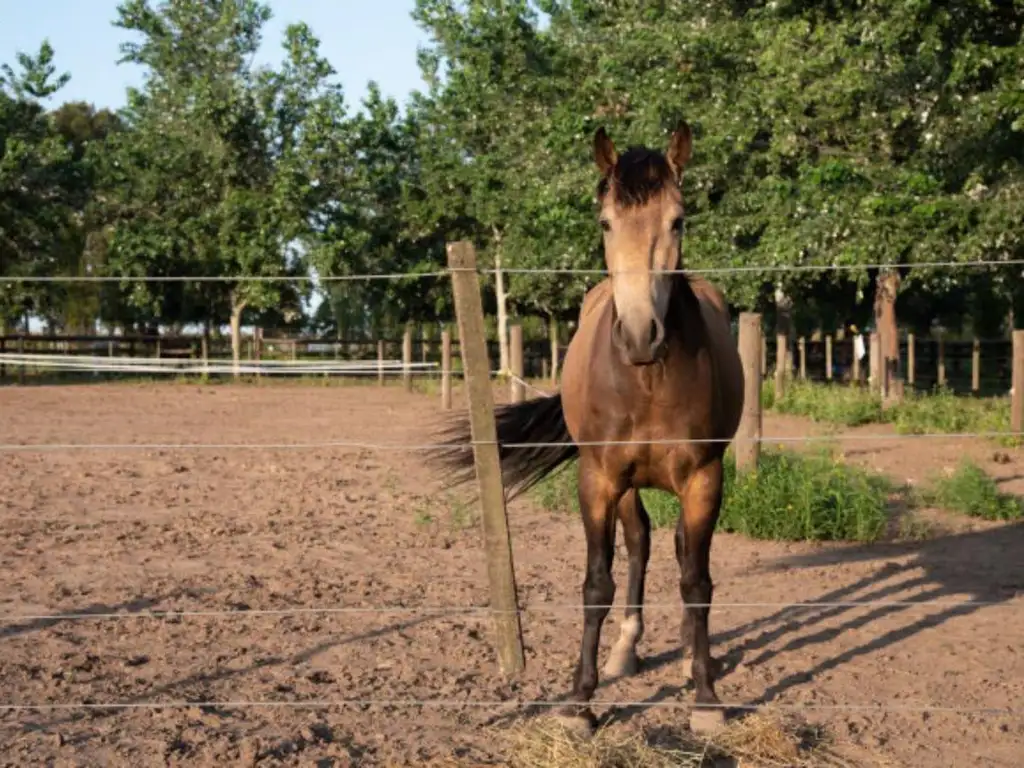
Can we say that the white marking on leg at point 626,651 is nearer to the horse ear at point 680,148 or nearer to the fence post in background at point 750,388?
the horse ear at point 680,148

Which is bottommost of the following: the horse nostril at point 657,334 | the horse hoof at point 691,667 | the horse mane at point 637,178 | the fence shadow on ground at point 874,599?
the fence shadow on ground at point 874,599

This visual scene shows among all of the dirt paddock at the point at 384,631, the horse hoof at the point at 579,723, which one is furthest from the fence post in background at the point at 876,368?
the horse hoof at the point at 579,723

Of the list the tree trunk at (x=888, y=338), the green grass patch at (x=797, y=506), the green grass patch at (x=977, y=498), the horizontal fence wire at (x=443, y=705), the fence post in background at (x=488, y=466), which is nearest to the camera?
the horizontal fence wire at (x=443, y=705)

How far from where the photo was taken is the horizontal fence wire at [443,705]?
4207mm

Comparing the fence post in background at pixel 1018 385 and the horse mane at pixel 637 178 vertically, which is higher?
the horse mane at pixel 637 178

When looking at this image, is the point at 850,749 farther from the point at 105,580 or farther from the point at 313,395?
the point at 313,395

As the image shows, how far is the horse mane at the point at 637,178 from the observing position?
415 centimetres

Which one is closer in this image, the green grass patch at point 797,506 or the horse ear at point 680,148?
the horse ear at point 680,148

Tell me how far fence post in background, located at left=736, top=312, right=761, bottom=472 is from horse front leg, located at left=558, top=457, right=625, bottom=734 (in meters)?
4.37

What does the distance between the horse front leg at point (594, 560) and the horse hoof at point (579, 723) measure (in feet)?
0.60

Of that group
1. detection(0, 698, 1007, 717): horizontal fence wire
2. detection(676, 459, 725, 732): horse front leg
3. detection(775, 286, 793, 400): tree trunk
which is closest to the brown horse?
detection(676, 459, 725, 732): horse front leg

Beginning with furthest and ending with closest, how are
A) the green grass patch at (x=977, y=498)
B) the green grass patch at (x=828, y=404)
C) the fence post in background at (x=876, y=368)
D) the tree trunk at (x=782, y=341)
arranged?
the tree trunk at (x=782, y=341)
the fence post in background at (x=876, y=368)
the green grass patch at (x=828, y=404)
the green grass patch at (x=977, y=498)

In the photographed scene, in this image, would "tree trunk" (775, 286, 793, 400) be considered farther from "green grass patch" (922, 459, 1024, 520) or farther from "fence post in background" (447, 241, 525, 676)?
"fence post in background" (447, 241, 525, 676)

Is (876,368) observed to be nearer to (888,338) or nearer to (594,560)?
(888,338)
